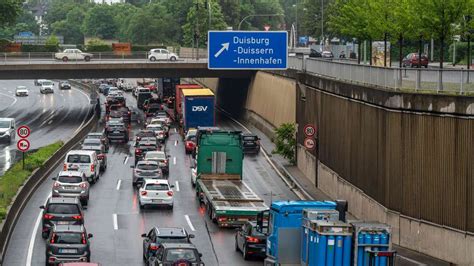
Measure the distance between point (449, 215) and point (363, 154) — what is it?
1020cm

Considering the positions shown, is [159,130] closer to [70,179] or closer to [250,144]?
[250,144]

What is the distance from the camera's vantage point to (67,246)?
36438mm

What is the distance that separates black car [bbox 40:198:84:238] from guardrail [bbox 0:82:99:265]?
150cm

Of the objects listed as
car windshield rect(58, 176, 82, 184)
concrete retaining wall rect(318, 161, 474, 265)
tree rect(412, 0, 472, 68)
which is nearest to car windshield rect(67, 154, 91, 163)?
car windshield rect(58, 176, 82, 184)

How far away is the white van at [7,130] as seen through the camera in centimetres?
8419

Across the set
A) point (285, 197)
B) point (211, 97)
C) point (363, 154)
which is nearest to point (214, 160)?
point (285, 197)

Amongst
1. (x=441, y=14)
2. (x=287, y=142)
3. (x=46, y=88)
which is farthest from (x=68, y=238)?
(x=46, y=88)

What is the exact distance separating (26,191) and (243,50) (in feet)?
60.3

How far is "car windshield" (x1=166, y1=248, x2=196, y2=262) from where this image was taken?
33.5 meters

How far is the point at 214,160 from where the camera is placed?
5562cm

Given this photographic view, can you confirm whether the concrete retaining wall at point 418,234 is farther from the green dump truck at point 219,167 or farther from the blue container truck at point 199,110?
the blue container truck at point 199,110

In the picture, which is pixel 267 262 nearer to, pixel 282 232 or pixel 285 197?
pixel 282 232

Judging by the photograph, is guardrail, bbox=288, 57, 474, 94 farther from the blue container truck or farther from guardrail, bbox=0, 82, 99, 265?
the blue container truck

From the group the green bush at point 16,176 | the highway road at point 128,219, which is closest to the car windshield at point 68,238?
the highway road at point 128,219
